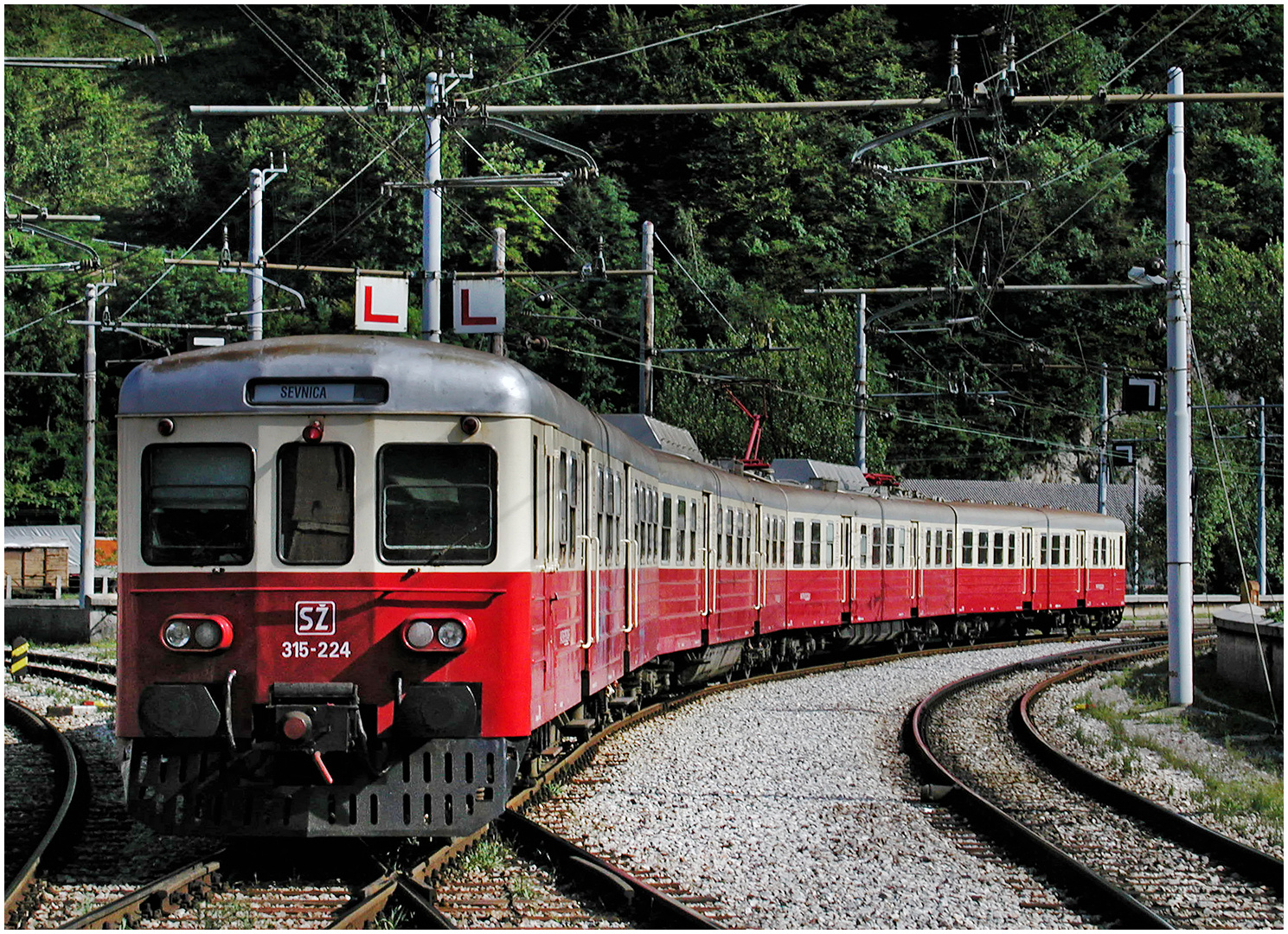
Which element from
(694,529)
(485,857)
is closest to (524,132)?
(694,529)

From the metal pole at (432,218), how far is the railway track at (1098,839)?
6.30m

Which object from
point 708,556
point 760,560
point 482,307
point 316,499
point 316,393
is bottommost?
point 760,560

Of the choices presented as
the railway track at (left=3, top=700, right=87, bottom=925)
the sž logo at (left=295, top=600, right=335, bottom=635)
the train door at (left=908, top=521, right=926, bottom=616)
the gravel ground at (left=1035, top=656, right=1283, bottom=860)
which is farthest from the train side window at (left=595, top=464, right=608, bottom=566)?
the train door at (left=908, top=521, right=926, bottom=616)

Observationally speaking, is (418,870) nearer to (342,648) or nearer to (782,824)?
(342,648)

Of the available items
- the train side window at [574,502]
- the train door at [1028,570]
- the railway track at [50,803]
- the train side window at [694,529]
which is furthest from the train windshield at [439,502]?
the train door at [1028,570]

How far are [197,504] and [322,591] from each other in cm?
82

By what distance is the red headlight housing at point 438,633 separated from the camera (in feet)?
26.8

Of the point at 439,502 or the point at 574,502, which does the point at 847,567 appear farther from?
the point at 439,502

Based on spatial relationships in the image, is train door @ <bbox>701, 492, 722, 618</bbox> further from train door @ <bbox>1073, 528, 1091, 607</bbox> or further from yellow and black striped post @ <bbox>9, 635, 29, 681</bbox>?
train door @ <bbox>1073, 528, 1091, 607</bbox>

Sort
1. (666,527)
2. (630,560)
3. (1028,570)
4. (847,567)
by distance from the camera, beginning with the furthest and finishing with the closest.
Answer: (1028,570) → (847,567) → (666,527) → (630,560)

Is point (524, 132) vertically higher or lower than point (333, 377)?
higher

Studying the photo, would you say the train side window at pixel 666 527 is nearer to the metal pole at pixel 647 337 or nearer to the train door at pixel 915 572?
A: the metal pole at pixel 647 337

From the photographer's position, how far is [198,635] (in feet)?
26.7

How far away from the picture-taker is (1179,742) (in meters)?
14.3
